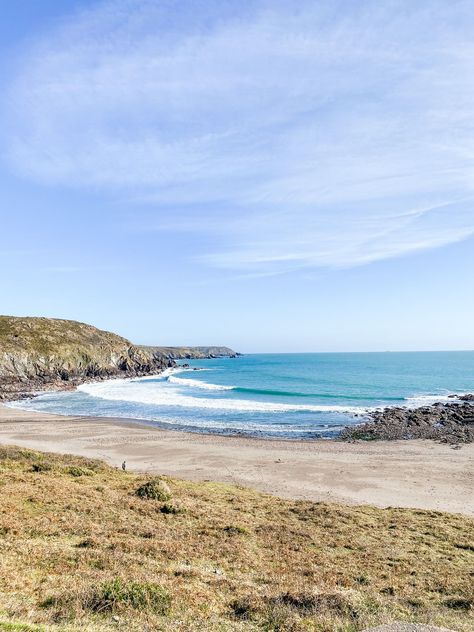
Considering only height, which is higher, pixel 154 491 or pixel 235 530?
pixel 154 491

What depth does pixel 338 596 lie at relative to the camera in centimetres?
1016

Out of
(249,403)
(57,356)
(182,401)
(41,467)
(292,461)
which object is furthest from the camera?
(57,356)

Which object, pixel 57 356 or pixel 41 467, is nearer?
pixel 41 467

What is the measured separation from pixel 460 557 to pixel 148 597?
10.6 metres

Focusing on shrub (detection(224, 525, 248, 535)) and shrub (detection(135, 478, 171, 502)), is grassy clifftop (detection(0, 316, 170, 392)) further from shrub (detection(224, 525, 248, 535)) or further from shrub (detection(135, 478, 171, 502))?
shrub (detection(224, 525, 248, 535))

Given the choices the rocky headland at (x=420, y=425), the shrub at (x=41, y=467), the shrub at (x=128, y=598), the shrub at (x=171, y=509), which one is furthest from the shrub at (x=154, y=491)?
Result: the rocky headland at (x=420, y=425)

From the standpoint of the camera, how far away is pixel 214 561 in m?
12.9

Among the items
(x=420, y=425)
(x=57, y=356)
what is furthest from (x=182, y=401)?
(x=57, y=356)

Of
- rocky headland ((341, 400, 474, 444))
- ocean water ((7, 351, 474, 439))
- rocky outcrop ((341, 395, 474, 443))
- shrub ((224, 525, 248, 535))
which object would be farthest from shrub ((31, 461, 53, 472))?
rocky outcrop ((341, 395, 474, 443))

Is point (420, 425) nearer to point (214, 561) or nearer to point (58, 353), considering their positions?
point (214, 561)

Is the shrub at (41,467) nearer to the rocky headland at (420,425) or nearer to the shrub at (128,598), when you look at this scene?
the shrub at (128,598)

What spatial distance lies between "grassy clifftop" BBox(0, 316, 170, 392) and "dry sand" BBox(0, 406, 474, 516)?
147 ft

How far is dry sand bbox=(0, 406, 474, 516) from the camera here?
25688 millimetres

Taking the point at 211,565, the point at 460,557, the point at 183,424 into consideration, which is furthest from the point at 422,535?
the point at 183,424
